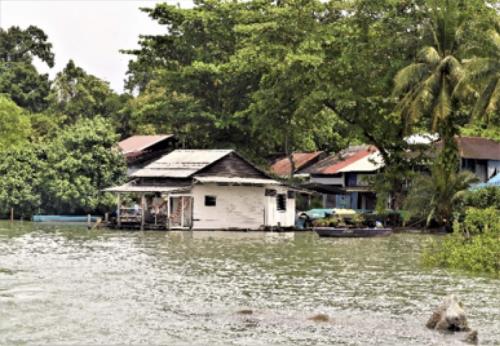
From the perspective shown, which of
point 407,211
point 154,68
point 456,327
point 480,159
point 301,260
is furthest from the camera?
point 154,68

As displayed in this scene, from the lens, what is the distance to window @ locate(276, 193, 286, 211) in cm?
5281

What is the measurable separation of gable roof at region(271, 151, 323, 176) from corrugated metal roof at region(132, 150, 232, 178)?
13.6 metres

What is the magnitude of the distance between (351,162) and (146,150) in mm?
18714

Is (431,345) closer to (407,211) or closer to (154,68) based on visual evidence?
(407,211)

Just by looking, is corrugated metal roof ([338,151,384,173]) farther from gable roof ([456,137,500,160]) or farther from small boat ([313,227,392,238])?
small boat ([313,227,392,238])

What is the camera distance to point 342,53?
51.7 metres

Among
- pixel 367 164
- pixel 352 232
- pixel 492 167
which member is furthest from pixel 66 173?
pixel 492 167

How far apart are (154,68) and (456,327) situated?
50620 mm

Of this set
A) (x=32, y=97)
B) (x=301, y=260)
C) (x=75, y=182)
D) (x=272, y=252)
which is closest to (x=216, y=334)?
(x=301, y=260)

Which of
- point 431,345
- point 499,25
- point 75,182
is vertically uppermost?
point 499,25

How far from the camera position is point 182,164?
53.5 m

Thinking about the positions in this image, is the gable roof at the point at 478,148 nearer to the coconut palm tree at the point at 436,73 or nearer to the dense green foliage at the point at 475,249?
the coconut palm tree at the point at 436,73

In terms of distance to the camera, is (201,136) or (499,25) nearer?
(499,25)

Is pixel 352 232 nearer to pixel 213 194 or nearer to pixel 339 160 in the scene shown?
pixel 213 194
